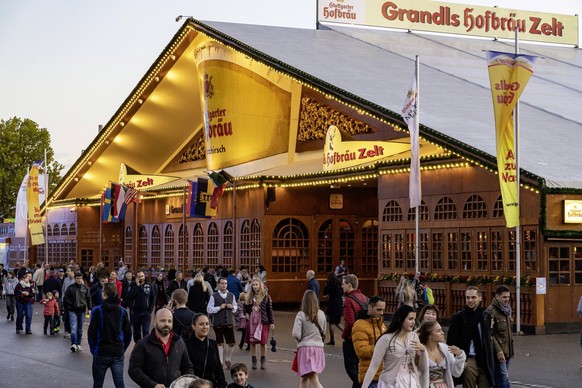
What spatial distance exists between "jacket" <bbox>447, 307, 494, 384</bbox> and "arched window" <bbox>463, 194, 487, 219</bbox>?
13.5 m

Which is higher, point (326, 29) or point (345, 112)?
point (326, 29)

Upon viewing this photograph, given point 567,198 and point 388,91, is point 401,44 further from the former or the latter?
point 567,198

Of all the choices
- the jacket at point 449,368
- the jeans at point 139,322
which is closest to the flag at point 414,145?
the jeans at point 139,322

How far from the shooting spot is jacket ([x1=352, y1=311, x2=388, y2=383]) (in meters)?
11.2

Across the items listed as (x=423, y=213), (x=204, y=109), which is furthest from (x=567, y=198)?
(x=204, y=109)

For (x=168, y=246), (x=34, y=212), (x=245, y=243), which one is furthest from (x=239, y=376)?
(x=34, y=212)

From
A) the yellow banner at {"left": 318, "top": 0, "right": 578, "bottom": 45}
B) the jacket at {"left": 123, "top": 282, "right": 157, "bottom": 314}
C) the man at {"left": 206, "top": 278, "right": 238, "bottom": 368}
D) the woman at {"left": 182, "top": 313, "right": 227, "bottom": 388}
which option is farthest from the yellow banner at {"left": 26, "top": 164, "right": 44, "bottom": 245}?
the woman at {"left": 182, "top": 313, "right": 227, "bottom": 388}

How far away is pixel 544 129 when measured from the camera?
28.6m

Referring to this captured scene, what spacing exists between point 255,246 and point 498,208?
1222 cm

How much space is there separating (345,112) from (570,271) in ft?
32.9

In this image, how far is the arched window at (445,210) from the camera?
1025 inches

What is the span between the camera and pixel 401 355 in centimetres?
947

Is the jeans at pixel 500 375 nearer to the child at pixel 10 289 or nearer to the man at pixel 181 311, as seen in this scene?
the man at pixel 181 311

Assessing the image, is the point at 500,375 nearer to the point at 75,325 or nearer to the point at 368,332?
the point at 368,332
